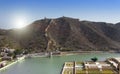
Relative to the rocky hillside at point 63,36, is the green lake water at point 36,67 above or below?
below

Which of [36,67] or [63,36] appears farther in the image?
[63,36]

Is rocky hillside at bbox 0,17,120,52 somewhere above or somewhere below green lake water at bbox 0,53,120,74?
above

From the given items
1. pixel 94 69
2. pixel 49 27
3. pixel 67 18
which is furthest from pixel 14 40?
pixel 94 69

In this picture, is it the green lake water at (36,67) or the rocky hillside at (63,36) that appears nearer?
the green lake water at (36,67)

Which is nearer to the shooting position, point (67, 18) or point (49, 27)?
point (49, 27)

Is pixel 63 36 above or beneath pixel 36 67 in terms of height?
above

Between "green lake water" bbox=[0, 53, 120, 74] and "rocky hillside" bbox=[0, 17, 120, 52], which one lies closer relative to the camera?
"green lake water" bbox=[0, 53, 120, 74]

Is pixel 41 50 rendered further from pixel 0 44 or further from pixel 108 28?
pixel 108 28

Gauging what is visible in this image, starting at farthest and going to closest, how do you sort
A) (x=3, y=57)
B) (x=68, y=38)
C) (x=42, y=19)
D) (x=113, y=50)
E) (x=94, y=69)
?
(x=42, y=19), (x=68, y=38), (x=113, y=50), (x=3, y=57), (x=94, y=69)
